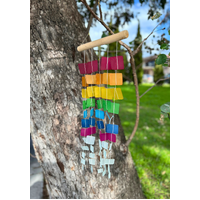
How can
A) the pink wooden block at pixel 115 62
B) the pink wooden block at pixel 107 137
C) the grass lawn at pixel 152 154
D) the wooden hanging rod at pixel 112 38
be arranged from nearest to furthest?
1. the wooden hanging rod at pixel 112 38
2. the pink wooden block at pixel 115 62
3. the pink wooden block at pixel 107 137
4. the grass lawn at pixel 152 154

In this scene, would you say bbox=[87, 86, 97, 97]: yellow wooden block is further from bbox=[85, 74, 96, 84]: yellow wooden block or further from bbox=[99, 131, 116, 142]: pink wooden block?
bbox=[99, 131, 116, 142]: pink wooden block

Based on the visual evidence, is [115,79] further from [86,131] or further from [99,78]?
[86,131]

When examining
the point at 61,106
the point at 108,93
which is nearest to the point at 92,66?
the point at 108,93

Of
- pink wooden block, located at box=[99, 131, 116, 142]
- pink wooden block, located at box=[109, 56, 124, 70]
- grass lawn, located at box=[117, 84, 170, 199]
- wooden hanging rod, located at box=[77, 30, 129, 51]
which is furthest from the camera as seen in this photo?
grass lawn, located at box=[117, 84, 170, 199]

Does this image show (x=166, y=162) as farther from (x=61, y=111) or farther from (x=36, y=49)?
(x=36, y=49)

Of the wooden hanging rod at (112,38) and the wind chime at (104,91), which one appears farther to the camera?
the wind chime at (104,91)

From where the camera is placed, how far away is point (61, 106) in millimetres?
1032

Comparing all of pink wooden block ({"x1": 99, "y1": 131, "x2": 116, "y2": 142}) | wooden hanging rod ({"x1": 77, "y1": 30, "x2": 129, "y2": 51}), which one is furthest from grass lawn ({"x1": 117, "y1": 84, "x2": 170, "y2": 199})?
wooden hanging rod ({"x1": 77, "y1": 30, "x2": 129, "y2": 51})

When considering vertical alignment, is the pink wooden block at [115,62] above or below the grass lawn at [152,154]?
above

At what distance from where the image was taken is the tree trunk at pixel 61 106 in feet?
3.14

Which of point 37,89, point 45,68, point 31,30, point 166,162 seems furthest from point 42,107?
point 166,162

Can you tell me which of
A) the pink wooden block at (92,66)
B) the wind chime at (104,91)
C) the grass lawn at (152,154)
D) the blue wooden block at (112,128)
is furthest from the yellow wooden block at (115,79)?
the grass lawn at (152,154)

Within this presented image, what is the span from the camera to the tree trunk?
3.14ft

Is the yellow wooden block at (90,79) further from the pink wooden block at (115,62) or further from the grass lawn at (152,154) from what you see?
the grass lawn at (152,154)
